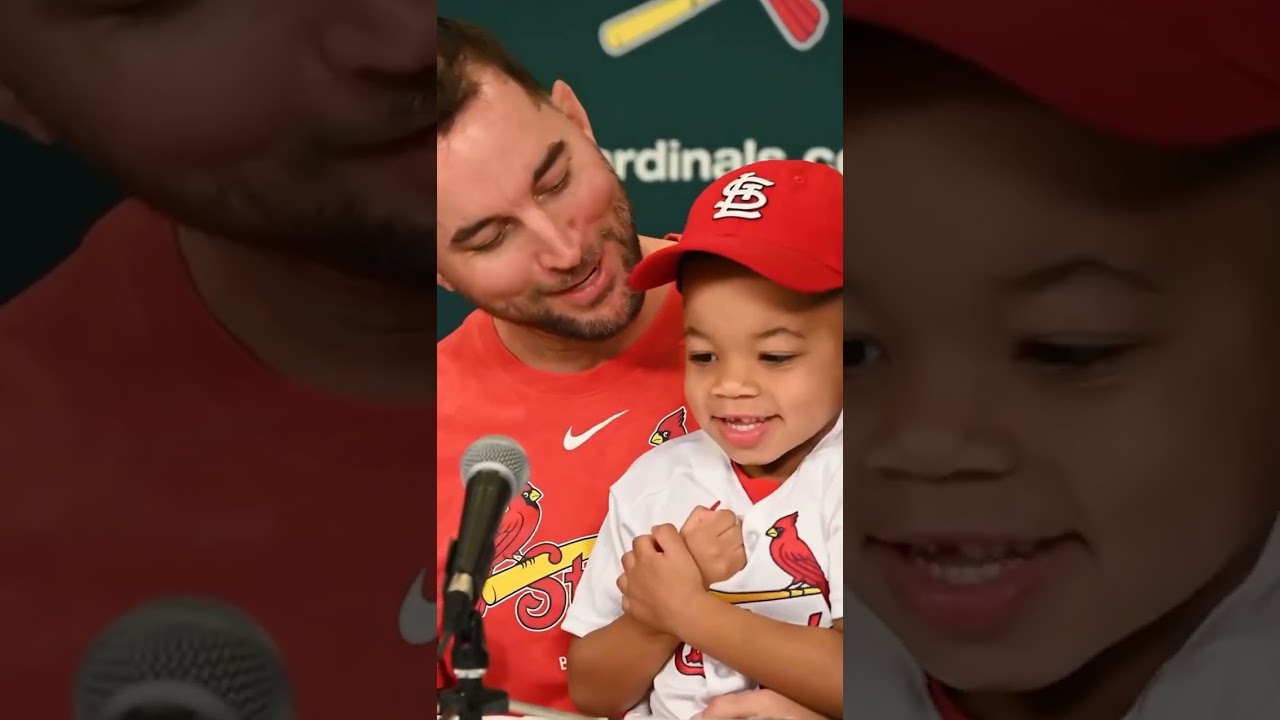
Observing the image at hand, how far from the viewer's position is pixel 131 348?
164cm

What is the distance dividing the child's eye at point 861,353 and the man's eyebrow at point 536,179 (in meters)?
0.49

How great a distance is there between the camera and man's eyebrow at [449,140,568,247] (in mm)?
1553

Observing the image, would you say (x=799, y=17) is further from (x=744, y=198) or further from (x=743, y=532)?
(x=743, y=532)

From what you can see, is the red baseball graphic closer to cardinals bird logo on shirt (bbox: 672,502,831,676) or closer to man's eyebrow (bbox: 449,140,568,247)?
man's eyebrow (bbox: 449,140,568,247)

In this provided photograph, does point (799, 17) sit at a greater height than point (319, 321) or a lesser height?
greater

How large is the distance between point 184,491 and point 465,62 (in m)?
0.76

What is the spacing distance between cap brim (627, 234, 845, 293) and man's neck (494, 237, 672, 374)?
8 cm

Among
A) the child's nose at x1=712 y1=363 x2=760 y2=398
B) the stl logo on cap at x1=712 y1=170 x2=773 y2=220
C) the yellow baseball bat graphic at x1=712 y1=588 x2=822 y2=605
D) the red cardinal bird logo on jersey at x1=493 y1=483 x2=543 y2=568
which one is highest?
the stl logo on cap at x1=712 y1=170 x2=773 y2=220

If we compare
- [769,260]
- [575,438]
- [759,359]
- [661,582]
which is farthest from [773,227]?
[661,582]

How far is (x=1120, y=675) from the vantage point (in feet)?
5.16

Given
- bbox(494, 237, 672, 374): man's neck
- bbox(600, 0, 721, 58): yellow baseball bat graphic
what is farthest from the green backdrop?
bbox(494, 237, 672, 374): man's neck

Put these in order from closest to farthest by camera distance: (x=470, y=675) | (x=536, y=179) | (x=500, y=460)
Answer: (x=470, y=675) < (x=500, y=460) < (x=536, y=179)

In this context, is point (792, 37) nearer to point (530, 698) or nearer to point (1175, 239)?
point (1175, 239)

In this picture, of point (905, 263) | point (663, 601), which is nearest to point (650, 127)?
point (905, 263)
